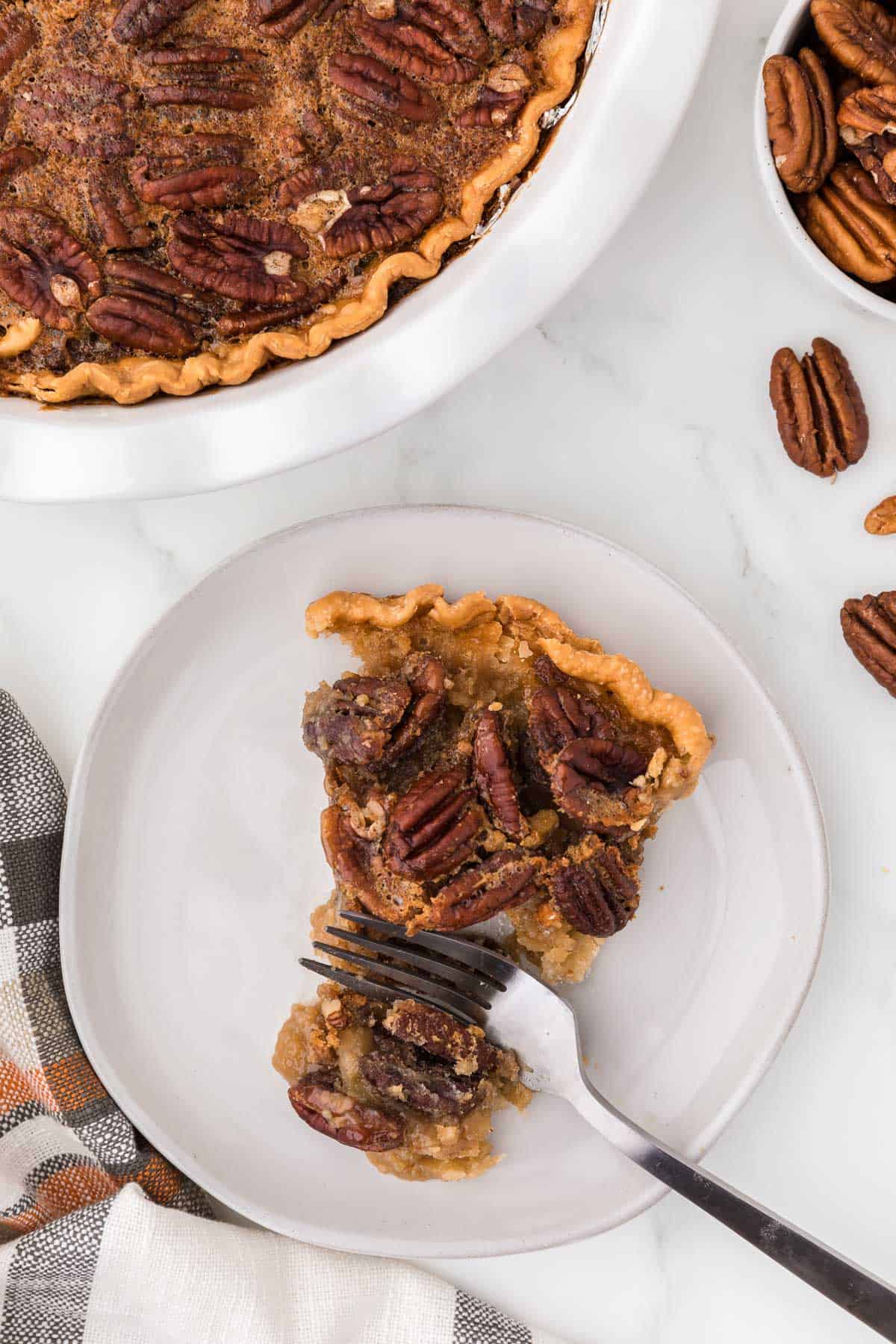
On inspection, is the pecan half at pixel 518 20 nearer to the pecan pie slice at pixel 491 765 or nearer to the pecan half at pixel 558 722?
the pecan pie slice at pixel 491 765

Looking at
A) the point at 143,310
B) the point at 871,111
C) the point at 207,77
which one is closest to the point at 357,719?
the point at 143,310

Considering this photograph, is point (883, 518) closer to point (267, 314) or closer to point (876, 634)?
point (876, 634)

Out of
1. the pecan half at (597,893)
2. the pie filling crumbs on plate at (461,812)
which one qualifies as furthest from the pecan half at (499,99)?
the pecan half at (597,893)

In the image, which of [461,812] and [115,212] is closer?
[115,212]

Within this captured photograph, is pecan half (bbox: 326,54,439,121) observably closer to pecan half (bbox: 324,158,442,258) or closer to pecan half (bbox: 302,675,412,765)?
pecan half (bbox: 324,158,442,258)

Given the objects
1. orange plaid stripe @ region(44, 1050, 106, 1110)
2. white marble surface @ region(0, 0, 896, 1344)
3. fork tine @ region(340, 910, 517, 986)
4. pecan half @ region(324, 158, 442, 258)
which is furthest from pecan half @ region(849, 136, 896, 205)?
orange plaid stripe @ region(44, 1050, 106, 1110)

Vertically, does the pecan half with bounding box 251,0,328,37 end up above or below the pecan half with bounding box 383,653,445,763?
above
